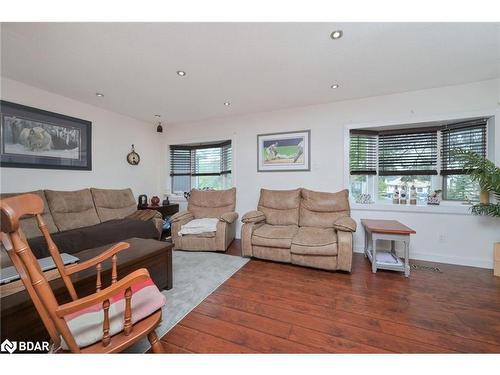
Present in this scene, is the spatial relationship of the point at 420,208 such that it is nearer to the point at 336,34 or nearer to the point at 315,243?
the point at 315,243

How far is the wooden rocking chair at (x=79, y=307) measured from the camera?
768mm

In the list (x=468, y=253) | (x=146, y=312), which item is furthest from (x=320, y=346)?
(x=468, y=253)

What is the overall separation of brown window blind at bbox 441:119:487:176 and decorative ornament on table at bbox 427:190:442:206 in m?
0.29

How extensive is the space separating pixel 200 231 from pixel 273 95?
2.31 m

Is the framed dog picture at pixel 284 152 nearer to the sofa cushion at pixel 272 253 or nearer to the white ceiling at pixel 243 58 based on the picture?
the white ceiling at pixel 243 58

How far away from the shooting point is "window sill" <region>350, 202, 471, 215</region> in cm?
261

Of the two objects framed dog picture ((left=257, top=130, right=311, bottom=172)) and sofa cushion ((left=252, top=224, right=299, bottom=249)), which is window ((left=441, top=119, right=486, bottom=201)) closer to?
framed dog picture ((left=257, top=130, right=311, bottom=172))

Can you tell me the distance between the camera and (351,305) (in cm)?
176

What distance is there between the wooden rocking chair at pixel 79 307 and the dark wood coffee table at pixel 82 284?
202mm

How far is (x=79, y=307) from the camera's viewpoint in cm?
80

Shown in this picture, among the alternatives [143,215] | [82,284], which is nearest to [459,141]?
[82,284]

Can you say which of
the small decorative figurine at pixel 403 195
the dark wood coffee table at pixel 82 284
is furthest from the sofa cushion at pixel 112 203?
the small decorative figurine at pixel 403 195
